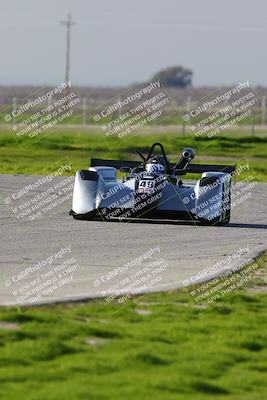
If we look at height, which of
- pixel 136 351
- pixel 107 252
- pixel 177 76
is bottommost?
pixel 136 351

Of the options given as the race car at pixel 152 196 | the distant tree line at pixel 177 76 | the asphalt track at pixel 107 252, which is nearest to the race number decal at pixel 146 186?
the race car at pixel 152 196

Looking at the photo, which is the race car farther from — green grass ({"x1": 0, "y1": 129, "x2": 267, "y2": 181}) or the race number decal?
green grass ({"x1": 0, "y1": 129, "x2": 267, "y2": 181})

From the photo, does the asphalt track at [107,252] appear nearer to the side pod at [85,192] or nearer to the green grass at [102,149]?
the side pod at [85,192]

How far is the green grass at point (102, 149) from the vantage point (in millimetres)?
43438

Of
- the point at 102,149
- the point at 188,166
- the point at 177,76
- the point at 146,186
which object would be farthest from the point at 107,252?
the point at 177,76

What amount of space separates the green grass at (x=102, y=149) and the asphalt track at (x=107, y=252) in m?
17.4

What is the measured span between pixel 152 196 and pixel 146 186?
188mm

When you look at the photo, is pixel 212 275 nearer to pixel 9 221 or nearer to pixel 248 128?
pixel 9 221

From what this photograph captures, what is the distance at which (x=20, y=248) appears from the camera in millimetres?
17625

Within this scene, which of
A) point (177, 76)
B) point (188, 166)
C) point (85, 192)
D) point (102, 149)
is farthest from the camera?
point (177, 76)

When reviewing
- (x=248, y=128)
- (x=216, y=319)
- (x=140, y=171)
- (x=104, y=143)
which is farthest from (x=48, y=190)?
(x=248, y=128)

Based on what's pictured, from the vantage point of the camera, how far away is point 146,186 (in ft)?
68.7

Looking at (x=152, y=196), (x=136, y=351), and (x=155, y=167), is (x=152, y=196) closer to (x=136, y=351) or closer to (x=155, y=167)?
(x=155, y=167)

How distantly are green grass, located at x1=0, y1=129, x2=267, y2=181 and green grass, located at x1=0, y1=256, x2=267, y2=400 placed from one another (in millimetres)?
26592
